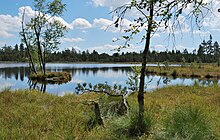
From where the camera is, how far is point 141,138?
4.27 m

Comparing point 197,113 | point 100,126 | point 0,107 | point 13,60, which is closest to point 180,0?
point 197,113

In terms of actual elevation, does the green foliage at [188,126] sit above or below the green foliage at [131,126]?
above

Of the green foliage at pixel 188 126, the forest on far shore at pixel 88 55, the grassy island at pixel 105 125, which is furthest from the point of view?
the forest on far shore at pixel 88 55

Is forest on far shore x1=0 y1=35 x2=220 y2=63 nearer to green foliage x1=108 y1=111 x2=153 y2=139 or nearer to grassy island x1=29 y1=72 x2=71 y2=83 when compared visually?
grassy island x1=29 y1=72 x2=71 y2=83

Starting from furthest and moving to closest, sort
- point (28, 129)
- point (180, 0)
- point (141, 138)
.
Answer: point (28, 129) → point (141, 138) → point (180, 0)

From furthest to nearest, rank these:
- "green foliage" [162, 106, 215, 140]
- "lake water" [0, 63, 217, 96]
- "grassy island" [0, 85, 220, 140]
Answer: "lake water" [0, 63, 217, 96], "grassy island" [0, 85, 220, 140], "green foliage" [162, 106, 215, 140]

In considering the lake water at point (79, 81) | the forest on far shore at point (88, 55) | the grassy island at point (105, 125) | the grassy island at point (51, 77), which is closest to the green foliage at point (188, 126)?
the grassy island at point (105, 125)

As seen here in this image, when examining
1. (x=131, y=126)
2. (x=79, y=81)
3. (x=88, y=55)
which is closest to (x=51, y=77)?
(x=79, y=81)

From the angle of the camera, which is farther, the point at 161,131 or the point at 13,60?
the point at 13,60

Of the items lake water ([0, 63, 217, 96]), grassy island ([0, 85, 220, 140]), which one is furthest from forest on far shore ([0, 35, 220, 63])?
grassy island ([0, 85, 220, 140])

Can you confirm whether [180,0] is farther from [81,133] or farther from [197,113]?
[81,133]

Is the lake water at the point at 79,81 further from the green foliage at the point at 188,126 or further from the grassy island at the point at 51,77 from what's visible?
the green foliage at the point at 188,126

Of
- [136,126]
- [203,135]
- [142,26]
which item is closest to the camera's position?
[142,26]

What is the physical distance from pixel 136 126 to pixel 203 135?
1.23m
